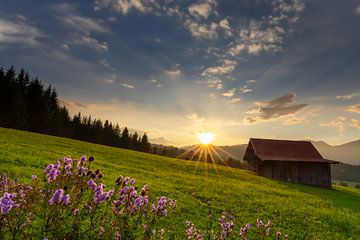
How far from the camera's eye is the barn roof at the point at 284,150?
49562 mm

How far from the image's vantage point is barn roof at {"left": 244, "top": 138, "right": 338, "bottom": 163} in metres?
49.6

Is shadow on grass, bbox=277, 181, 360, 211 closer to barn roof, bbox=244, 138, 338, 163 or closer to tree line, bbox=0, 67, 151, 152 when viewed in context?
barn roof, bbox=244, 138, 338, 163

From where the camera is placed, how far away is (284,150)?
2126 inches

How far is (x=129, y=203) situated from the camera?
552 centimetres

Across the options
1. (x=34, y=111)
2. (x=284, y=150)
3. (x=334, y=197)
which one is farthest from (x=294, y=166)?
(x=34, y=111)

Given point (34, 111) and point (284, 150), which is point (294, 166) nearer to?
point (284, 150)

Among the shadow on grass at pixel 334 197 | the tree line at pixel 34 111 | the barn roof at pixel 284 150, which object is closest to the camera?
the shadow on grass at pixel 334 197

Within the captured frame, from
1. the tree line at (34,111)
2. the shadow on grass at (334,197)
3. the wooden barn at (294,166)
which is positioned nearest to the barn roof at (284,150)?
the wooden barn at (294,166)

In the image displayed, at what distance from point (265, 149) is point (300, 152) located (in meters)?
6.43

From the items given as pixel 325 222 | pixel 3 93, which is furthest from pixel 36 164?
pixel 3 93

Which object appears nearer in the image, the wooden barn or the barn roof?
the wooden barn

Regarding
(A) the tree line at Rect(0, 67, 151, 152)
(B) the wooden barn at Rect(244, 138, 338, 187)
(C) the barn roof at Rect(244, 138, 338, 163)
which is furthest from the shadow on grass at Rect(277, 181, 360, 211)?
(A) the tree line at Rect(0, 67, 151, 152)

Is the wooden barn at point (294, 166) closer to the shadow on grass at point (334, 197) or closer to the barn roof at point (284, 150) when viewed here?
the barn roof at point (284, 150)

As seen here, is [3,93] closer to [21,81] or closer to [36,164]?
[21,81]
